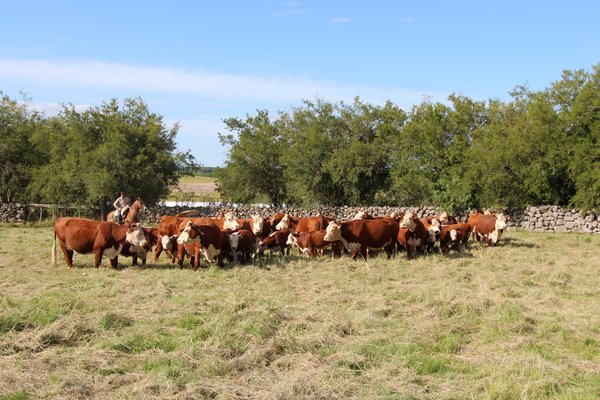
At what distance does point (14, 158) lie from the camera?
31500 mm

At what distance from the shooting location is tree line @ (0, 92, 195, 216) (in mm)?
28922

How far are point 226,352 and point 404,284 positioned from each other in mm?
5272

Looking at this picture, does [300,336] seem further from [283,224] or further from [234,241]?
[283,224]

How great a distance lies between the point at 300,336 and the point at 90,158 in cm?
2580

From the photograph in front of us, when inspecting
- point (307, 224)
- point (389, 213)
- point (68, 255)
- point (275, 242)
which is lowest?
point (68, 255)

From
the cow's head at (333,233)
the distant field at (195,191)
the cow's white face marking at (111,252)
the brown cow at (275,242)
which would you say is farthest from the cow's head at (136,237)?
the distant field at (195,191)

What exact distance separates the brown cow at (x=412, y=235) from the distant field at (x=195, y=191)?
808 inches

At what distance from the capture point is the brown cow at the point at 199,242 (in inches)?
480

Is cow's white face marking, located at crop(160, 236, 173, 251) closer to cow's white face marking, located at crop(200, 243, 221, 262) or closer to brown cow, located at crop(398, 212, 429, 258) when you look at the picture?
cow's white face marking, located at crop(200, 243, 221, 262)

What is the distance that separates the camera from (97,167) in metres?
28.9

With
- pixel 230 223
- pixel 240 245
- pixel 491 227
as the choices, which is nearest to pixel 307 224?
pixel 230 223

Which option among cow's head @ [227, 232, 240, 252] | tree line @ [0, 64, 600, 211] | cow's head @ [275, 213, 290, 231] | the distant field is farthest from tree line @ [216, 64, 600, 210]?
cow's head @ [227, 232, 240, 252]

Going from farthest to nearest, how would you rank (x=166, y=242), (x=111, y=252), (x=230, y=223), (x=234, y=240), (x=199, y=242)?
(x=230, y=223) < (x=234, y=240) < (x=166, y=242) < (x=111, y=252) < (x=199, y=242)

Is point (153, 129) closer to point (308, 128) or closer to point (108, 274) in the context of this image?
point (308, 128)
